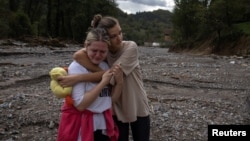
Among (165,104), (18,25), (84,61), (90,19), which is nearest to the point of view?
(84,61)

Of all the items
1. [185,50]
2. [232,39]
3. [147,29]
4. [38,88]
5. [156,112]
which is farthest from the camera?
[147,29]

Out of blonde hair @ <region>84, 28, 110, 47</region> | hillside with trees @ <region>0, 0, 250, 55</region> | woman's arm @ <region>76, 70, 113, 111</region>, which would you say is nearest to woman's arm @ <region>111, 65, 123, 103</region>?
woman's arm @ <region>76, 70, 113, 111</region>

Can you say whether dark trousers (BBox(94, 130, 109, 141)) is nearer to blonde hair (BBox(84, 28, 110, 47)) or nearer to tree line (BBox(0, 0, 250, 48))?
blonde hair (BBox(84, 28, 110, 47))

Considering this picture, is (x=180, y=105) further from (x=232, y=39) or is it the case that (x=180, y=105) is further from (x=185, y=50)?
(x=185, y=50)

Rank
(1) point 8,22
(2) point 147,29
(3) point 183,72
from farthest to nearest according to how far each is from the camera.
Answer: (2) point 147,29 → (1) point 8,22 → (3) point 183,72

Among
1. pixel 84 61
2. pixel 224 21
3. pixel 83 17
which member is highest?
pixel 83 17

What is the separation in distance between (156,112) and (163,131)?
1400 mm

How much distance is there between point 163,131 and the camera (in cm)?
750

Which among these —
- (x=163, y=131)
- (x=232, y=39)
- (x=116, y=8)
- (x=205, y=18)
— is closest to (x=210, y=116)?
(x=163, y=131)

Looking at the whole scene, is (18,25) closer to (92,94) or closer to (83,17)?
(83,17)

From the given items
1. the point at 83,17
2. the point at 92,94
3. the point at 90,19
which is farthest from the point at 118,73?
the point at 90,19

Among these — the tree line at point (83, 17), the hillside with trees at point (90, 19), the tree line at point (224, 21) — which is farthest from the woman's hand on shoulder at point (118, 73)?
the tree line at point (224, 21)

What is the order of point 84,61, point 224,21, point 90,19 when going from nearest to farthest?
point 84,61, point 224,21, point 90,19

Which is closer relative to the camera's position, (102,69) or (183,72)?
(102,69)
